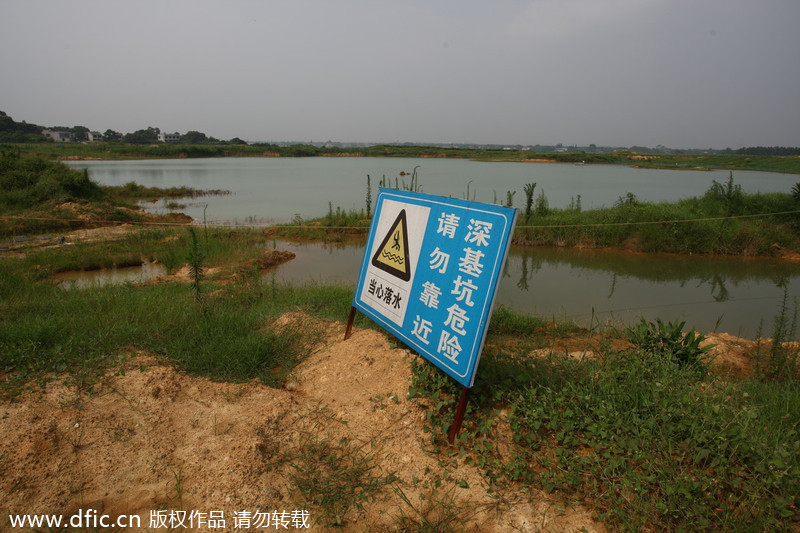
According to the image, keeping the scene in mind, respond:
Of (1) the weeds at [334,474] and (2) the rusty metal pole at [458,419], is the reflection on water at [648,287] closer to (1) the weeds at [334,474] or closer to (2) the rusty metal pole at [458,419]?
(2) the rusty metal pole at [458,419]

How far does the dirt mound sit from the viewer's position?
186 centimetres

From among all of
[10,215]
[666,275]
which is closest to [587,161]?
[666,275]

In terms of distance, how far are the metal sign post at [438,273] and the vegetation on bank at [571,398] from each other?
33cm

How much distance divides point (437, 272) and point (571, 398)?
3.21 ft

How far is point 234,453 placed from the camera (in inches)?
84.4

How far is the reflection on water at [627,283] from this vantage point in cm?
608

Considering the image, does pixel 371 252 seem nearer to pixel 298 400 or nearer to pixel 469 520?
pixel 298 400

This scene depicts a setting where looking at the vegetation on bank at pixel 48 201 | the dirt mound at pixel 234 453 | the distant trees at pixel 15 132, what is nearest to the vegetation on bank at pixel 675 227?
the vegetation on bank at pixel 48 201

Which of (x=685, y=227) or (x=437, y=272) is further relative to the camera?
(x=685, y=227)

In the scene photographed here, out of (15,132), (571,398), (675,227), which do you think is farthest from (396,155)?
(571,398)

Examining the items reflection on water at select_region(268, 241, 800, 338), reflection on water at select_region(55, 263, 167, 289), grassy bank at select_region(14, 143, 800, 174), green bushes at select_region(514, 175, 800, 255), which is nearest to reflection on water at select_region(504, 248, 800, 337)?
reflection on water at select_region(268, 241, 800, 338)

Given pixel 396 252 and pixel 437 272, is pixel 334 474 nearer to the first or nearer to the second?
pixel 437 272

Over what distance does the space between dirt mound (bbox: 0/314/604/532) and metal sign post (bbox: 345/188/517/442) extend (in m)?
0.37

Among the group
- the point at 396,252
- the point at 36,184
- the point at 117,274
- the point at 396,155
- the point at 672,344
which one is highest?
the point at 396,155
